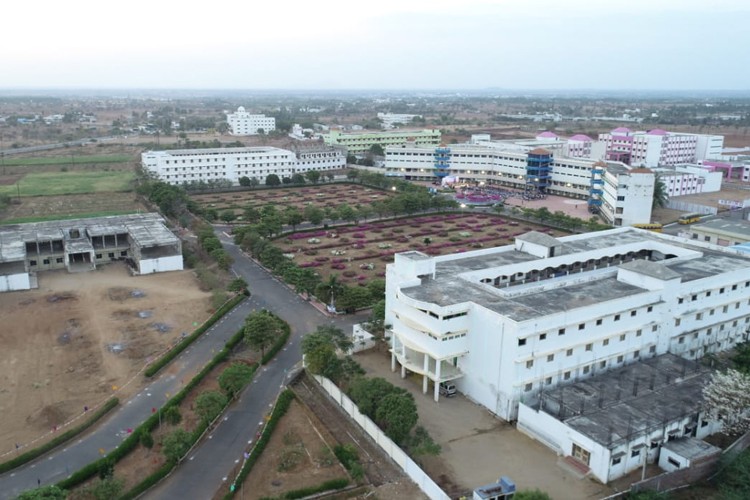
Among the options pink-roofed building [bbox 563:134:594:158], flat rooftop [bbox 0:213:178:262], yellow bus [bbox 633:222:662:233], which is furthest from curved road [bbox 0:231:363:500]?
pink-roofed building [bbox 563:134:594:158]

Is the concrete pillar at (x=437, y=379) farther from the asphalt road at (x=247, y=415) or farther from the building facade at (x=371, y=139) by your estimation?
the building facade at (x=371, y=139)

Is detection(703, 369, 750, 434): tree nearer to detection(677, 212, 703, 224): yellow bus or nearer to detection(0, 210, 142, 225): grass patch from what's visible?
detection(677, 212, 703, 224): yellow bus

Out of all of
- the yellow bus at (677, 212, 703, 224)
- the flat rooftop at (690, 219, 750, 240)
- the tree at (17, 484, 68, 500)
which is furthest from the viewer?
the yellow bus at (677, 212, 703, 224)

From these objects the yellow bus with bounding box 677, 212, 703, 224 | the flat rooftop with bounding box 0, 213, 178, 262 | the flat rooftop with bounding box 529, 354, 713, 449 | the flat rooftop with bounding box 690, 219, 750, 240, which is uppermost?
the flat rooftop with bounding box 690, 219, 750, 240

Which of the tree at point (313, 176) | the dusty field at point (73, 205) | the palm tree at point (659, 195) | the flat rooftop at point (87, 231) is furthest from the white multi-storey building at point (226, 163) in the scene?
the palm tree at point (659, 195)

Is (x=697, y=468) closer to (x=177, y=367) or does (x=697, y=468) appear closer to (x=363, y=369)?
(x=363, y=369)

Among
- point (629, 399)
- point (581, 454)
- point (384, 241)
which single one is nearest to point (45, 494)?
point (581, 454)

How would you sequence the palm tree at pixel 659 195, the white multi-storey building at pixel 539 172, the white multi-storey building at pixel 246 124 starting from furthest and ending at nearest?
the white multi-storey building at pixel 246 124, the palm tree at pixel 659 195, the white multi-storey building at pixel 539 172
